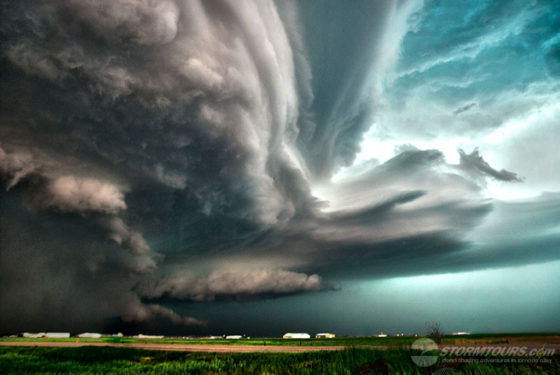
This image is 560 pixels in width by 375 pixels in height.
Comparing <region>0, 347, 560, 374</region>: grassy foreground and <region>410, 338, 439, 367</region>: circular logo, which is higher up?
<region>410, 338, 439, 367</region>: circular logo

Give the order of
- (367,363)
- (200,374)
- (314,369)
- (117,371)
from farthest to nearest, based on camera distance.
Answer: (117,371) < (200,374) < (314,369) < (367,363)

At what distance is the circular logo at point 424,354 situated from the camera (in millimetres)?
19734

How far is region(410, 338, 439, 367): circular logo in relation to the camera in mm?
19734

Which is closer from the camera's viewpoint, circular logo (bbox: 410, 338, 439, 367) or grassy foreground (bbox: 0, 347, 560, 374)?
grassy foreground (bbox: 0, 347, 560, 374)

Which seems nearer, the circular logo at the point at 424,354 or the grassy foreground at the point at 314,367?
the grassy foreground at the point at 314,367

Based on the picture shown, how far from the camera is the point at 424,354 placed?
814 inches

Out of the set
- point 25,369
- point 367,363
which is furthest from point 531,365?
point 25,369

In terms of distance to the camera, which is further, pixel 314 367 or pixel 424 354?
pixel 314 367

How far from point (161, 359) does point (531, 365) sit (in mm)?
42152

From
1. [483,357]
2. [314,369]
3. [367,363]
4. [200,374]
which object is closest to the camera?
[483,357]

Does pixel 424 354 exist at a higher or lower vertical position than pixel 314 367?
higher

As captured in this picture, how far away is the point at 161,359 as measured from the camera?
135 feet

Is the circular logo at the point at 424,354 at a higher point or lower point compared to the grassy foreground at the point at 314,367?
higher

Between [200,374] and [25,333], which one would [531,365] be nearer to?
[200,374]
